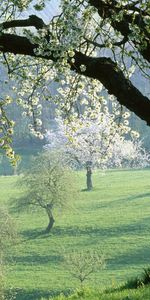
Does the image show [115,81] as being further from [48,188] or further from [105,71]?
[48,188]

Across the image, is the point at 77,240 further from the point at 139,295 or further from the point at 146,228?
the point at 139,295

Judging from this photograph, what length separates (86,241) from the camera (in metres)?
51.4

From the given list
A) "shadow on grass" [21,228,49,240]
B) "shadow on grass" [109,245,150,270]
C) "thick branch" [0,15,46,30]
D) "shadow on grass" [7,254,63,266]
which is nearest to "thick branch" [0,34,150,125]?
"thick branch" [0,15,46,30]

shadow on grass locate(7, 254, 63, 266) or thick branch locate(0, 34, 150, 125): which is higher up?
thick branch locate(0, 34, 150, 125)

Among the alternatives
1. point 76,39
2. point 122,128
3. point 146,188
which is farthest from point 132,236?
point 76,39

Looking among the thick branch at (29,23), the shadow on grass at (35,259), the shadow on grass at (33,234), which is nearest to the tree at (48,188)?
the shadow on grass at (33,234)

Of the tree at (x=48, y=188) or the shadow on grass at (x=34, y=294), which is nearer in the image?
the shadow on grass at (x=34, y=294)

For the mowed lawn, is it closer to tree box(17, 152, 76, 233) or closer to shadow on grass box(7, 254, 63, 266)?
shadow on grass box(7, 254, 63, 266)

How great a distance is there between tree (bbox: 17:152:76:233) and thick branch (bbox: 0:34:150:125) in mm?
50154

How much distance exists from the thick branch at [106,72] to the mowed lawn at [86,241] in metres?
31.5

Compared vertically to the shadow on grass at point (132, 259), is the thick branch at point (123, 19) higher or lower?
higher

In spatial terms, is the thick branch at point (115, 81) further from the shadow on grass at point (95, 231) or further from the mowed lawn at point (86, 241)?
the shadow on grass at point (95, 231)

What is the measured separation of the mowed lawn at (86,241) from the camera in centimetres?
4031

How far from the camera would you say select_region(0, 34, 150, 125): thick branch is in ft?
24.4
